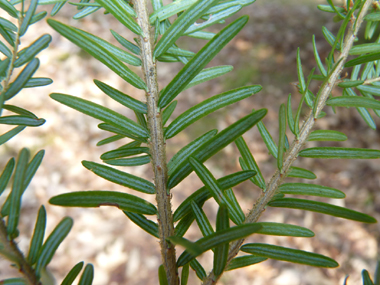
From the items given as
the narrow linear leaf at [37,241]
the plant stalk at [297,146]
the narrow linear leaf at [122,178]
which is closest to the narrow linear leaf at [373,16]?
the plant stalk at [297,146]

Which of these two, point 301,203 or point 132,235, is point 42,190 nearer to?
→ point 132,235

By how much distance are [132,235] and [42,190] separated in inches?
25.5

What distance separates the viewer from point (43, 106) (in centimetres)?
204

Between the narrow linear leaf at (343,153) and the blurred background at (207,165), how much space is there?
129 centimetres

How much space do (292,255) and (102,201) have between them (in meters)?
0.22

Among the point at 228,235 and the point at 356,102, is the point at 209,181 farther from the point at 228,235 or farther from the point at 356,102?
the point at 356,102

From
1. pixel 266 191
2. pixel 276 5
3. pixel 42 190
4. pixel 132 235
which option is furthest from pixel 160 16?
pixel 276 5

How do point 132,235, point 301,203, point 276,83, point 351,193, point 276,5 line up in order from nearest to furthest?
point 301,203 → point 132,235 → point 351,193 → point 276,83 → point 276,5

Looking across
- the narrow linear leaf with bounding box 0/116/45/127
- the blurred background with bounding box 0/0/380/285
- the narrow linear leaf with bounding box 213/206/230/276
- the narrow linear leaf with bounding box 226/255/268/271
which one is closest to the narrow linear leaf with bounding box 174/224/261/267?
the narrow linear leaf with bounding box 213/206/230/276

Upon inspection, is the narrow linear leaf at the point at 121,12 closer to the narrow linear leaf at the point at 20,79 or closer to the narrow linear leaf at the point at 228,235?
the narrow linear leaf at the point at 20,79

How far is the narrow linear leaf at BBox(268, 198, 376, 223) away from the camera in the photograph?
0.87 feet

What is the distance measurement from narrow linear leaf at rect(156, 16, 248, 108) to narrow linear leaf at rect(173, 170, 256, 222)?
0.38ft

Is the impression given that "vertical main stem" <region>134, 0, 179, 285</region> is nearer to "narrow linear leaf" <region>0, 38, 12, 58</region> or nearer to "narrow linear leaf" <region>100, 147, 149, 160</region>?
"narrow linear leaf" <region>100, 147, 149, 160</region>

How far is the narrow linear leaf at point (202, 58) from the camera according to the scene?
277 millimetres
